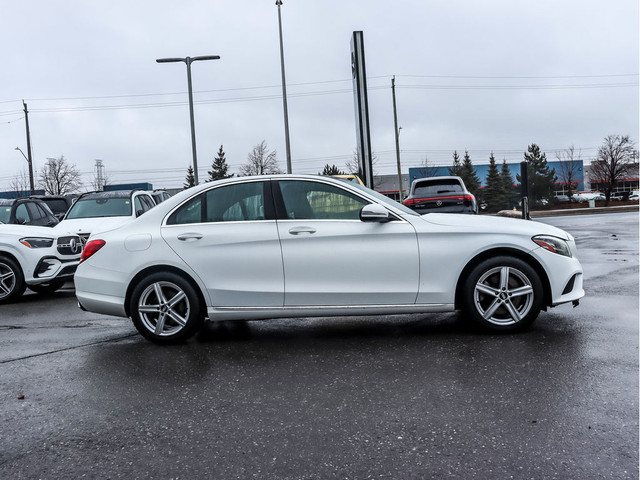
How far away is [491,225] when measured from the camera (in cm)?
586

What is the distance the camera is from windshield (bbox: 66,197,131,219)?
1256 centimetres

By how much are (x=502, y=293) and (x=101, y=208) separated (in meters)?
9.46

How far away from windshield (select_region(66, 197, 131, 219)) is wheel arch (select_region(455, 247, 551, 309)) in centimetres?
868

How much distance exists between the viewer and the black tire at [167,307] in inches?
229

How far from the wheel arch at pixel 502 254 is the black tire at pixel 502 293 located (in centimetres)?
6

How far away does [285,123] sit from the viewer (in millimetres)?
26422

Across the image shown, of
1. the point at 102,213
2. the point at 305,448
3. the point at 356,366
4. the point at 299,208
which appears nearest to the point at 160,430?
the point at 305,448

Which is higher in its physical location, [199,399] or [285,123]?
[285,123]

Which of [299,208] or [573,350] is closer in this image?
[573,350]

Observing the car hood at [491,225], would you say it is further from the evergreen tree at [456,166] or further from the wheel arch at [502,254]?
the evergreen tree at [456,166]

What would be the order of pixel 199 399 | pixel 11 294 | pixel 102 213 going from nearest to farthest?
pixel 199 399
pixel 11 294
pixel 102 213

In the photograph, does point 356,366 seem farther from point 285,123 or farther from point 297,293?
point 285,123

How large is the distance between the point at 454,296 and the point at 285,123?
21.6 meters

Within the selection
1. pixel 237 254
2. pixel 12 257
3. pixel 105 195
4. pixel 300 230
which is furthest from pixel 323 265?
pixel 105 195
